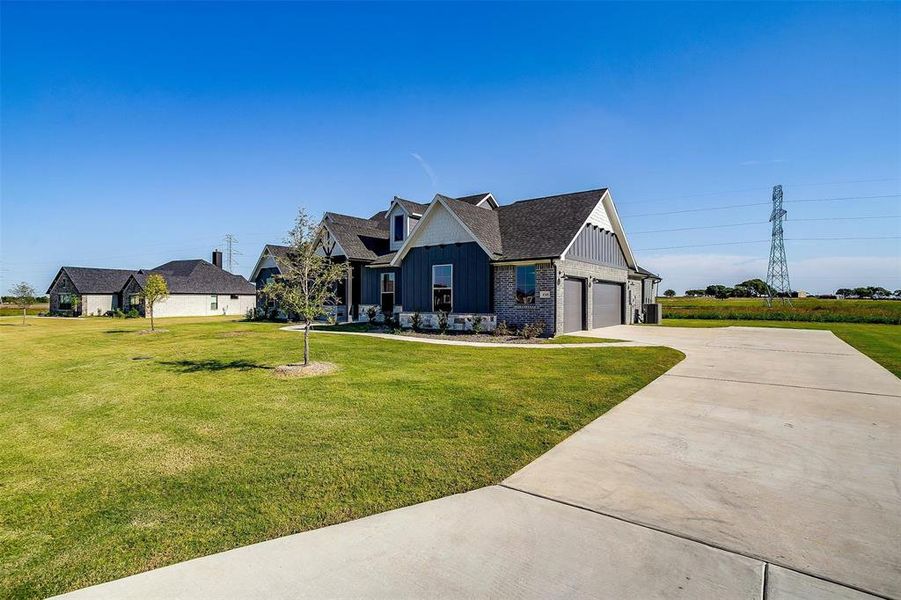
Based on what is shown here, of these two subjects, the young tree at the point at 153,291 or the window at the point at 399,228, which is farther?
the window at the point at 399,228

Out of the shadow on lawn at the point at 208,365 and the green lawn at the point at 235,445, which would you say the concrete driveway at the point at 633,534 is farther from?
the shadow on lawn at the point at 208,365

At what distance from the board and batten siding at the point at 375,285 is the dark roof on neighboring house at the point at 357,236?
1.06 m

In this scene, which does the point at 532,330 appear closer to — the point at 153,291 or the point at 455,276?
the point at 455,276

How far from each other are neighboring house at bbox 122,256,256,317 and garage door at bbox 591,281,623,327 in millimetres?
31368

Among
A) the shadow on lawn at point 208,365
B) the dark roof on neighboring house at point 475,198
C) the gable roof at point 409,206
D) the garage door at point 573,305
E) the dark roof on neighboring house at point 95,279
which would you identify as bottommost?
the shadow on lawn at point 208,365

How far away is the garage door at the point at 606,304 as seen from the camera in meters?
21.7

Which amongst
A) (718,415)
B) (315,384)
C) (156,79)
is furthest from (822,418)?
(156,79)

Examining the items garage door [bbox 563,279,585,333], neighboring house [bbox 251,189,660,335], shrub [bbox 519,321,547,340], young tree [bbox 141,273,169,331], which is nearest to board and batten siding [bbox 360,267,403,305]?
neighboring house [bbox 251,189,660,335]

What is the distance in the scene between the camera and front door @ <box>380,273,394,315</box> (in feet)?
78.0

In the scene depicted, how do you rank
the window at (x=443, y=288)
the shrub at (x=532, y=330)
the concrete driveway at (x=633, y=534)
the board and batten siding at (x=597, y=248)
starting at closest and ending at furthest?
the concrete driveway at (x=633, y=534), the shrub at (x=532, y=330), the board and batten siding at (x=597, y=248), the window at (x=443, y=288)

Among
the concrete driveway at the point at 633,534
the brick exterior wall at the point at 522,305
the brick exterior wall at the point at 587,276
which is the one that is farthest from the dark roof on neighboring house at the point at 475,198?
the concrete driveway at the point at 633,534

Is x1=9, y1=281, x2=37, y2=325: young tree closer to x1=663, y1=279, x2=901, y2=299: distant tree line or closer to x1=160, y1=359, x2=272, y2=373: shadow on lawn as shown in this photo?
x1=160, y1=359, x2=272, y2=373: shadow on lawn

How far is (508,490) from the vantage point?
4.03 metres

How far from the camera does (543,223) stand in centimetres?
2020
